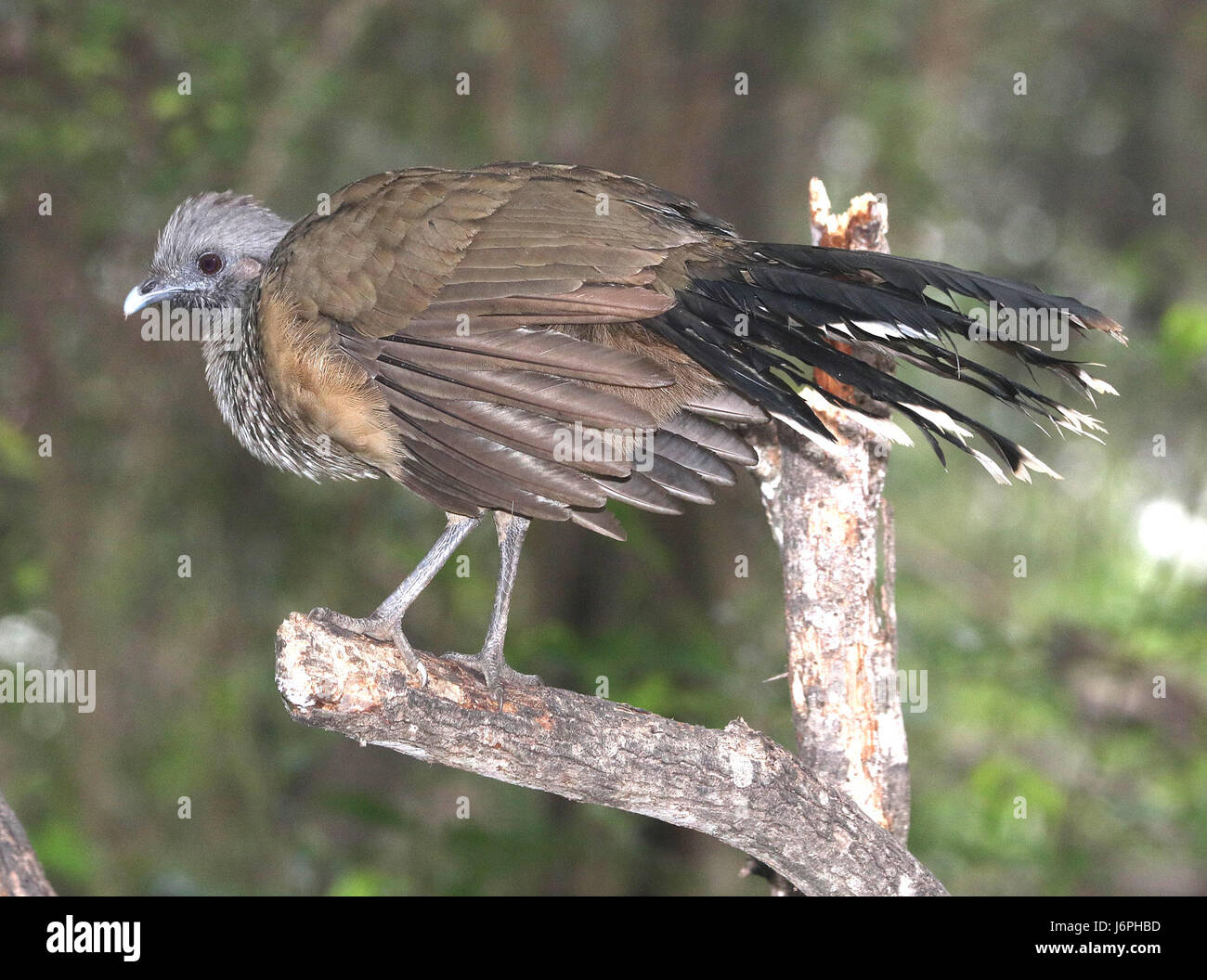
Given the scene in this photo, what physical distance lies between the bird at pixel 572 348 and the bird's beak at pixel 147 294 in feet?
2.39

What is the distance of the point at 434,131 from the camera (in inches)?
261

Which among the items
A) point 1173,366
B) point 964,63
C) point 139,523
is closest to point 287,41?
point 139,523

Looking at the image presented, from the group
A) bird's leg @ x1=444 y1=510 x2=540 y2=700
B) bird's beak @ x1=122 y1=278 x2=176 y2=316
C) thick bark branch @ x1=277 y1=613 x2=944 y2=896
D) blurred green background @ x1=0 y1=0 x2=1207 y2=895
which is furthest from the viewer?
blurred green background @ x1=0 y1=0 x2=1207 y2=895

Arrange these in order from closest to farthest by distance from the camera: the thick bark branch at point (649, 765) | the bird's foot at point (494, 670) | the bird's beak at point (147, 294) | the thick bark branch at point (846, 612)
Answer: the thick bark branch at point (649, 765)
the bird's foot at point (494, 670)
the thick bark branch at point (846, 612)
the bird's beak at point (147, 294)

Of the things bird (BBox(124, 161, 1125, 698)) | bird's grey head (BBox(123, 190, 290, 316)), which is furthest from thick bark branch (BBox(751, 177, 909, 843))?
bird's grey head (BBox(123, 190, 290, 316))

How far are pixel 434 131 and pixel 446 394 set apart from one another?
165 inches

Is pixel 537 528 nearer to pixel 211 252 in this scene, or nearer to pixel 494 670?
pixel 211 252

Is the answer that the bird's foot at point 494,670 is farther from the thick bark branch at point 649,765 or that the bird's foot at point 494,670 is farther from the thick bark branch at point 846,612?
the thick bark branch at point 846,612

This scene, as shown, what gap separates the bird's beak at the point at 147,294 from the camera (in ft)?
12.6

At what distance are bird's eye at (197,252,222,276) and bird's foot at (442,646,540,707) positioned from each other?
1563mm

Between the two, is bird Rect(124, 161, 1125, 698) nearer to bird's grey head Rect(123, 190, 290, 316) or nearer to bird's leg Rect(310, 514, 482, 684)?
bird's leg Rect(310, 514, 482, 684)

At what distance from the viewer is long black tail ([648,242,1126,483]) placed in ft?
8.85

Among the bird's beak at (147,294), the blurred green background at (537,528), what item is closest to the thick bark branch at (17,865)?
the bird's beak at (147,294)

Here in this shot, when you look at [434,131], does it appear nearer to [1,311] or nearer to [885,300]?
[1,311]
